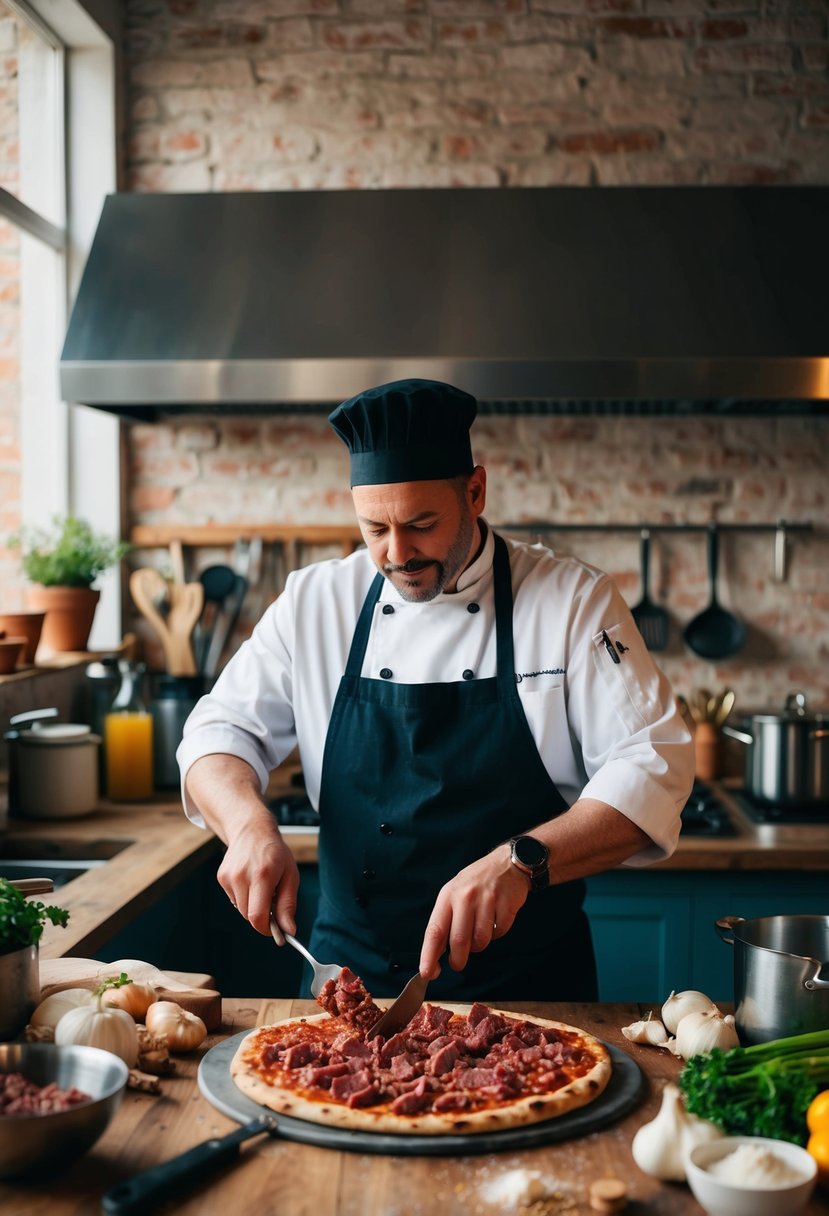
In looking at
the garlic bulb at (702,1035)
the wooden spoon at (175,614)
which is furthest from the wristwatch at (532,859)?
the wooden spoon at (175,614)

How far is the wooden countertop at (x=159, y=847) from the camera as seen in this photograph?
8.32ft

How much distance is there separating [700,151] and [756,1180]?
3.23 meters

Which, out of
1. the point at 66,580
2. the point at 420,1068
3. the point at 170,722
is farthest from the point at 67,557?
the point at 420,1068

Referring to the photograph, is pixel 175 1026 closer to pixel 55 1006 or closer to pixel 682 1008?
pixel 55 1006

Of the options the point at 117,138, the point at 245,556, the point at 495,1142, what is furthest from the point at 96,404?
the point at 495,1142

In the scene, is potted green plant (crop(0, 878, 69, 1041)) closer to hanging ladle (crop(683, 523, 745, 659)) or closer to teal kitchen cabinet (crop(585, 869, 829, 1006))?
teal kitchen cabinet (crop(585, 869, 829, 1006))

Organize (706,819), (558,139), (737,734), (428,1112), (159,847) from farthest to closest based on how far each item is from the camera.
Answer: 1. (558,139)
2. (737,734)
3. (706,819)
4. (159,847)
5. (428,1112)

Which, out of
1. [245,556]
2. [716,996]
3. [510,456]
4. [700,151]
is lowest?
[716,996]

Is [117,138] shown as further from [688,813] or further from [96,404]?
[688,813]

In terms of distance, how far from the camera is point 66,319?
148 inches

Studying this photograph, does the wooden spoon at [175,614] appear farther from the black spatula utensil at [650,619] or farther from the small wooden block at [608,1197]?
the small wooden block at [608,1197]

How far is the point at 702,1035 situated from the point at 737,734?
74.7 inches

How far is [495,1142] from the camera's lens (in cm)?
133

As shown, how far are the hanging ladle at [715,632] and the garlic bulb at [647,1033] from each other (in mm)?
2221
